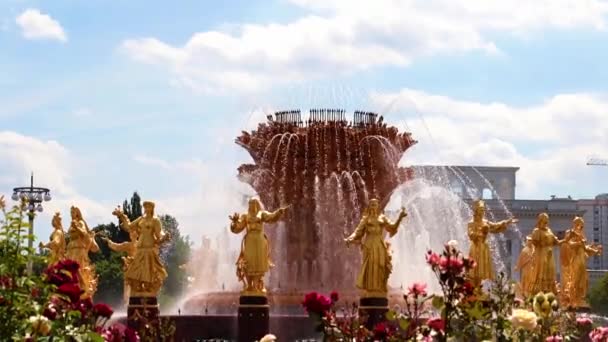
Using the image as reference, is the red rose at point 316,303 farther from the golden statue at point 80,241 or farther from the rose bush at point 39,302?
the golden statue at point 80,241

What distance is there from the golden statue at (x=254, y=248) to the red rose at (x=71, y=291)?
8.98 m

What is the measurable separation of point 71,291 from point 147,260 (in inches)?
396

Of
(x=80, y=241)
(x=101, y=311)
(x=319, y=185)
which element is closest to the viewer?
(x=101, y=311)

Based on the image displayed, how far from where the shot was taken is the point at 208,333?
18859 millimetres

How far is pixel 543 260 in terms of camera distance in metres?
20.2

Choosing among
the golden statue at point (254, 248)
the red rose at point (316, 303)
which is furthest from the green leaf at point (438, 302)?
the golden statue at point (254, 248)

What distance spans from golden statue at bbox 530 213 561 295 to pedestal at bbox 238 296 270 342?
493 centimetres

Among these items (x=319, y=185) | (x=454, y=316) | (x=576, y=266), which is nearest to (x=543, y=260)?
(x=576, y=266)

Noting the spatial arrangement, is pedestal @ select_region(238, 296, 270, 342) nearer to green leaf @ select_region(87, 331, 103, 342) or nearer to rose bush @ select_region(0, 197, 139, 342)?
rose bush @ select_region(0, 197, 139, 342)

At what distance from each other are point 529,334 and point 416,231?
58.5ft

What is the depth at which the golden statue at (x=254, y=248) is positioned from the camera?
17656 mm

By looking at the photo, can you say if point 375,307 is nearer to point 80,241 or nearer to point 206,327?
point 206,327

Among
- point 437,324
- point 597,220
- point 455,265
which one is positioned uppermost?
point 597,220

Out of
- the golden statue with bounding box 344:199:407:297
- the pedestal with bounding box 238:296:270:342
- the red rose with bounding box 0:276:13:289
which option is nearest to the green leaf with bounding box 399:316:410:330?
the red rose with bounding box 0:276:13:289
